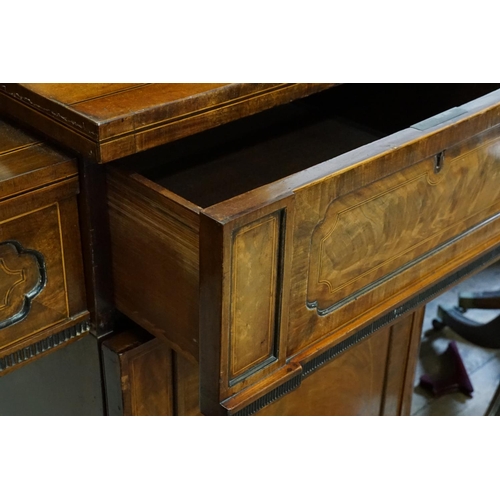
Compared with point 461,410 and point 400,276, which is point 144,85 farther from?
point 461,410

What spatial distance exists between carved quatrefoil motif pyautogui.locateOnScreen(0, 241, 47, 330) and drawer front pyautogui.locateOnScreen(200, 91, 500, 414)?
0.23 metres

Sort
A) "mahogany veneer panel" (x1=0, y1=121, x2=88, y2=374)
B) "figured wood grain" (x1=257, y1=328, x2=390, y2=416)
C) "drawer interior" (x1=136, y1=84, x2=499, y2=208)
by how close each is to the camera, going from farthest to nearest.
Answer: "figured wood grain" (x1=257, y1=328, x2=390, y2=416) < "drawer interior" (x1=136, y1=84, x2=499, y2=208) < "mahogany veneer panel" (x1=0, y1=121, x2=88, y2=374)

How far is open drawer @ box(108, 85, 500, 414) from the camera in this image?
0.82 metres

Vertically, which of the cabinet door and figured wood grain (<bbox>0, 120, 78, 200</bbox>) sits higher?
figured wood grain (<bbox>0, 120, 78, 200</bbox>)

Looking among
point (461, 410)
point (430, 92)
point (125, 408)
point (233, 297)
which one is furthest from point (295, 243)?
point (461, 410)

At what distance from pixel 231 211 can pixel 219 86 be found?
232 millimetres

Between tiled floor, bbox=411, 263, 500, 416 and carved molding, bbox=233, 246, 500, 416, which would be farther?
tiled floor, bbox=411, 263, 500, 416

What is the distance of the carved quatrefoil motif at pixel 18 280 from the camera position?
92cm

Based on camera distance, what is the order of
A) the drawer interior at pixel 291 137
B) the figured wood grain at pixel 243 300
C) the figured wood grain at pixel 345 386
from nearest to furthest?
the figured wood grain at pixel 243 300 → the drawer interior at pixel 291 137 → the figured wood grain at pixel 345 386

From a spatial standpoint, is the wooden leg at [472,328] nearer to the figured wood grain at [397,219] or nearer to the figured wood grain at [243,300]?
the figured wood grain at [397,219]

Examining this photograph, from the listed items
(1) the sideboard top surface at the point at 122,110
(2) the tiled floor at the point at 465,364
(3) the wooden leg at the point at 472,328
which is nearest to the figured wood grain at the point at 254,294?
(1) the sideboard top surface at the point at 122,110

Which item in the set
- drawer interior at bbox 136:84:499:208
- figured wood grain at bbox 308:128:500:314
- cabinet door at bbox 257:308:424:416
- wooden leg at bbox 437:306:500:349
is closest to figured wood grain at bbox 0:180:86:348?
drawer interior at bbox 136:84:499:208

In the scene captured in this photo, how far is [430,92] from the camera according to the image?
1.30 m

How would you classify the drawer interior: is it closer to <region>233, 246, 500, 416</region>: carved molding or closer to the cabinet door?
<region>233, 246, 500, 416</region>: carved molding
